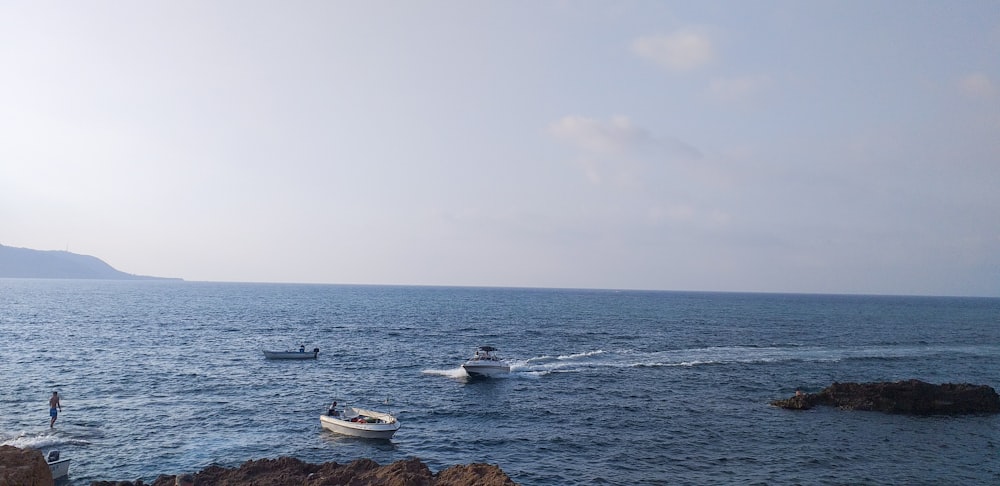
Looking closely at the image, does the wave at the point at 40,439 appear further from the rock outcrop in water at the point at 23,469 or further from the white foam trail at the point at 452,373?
the white foam trail at the point at 452,373

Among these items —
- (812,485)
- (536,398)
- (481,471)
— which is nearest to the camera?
(481,471)

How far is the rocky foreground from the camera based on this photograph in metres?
20.9

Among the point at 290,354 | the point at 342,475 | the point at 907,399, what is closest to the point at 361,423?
the point at 342,475

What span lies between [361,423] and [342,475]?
450 inches

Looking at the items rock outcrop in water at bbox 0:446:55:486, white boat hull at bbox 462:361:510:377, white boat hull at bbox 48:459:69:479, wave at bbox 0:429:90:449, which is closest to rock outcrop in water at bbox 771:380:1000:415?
white boat hull at bbox 462:361:510:377

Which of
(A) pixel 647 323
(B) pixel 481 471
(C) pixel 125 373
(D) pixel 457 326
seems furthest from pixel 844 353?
(C) pixel 125 373

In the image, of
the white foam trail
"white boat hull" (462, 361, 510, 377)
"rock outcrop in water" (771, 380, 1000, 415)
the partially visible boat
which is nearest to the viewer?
"rock outcrop in water" (771, 380, 1000, 415)

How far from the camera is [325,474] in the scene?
25.3 m

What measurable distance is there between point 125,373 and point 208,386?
36.5 feet

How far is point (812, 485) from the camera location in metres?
29.8

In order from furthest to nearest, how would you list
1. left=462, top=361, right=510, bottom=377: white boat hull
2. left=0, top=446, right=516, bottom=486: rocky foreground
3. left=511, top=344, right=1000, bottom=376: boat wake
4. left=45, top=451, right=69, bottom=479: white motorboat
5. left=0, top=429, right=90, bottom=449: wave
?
left=511, top=344, right=1000, bottom=376: boat wake → left=462, top=361, right=510, bottom=377: white boat hull → left=0, top=429, right=90, bottom=449: wave → left=45, top=451, right=69, bottom=479: white motorboat → left=0, top=446, right=516, bottom=486: rocky foreground

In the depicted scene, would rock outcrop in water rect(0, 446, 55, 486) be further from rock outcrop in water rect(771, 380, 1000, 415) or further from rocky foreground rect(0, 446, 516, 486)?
rock outcrop in water rect(771, 380, 1000, 415)

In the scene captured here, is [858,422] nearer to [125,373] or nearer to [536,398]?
[536,398]

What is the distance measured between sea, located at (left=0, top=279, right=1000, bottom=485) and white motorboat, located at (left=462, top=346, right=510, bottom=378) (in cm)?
110
